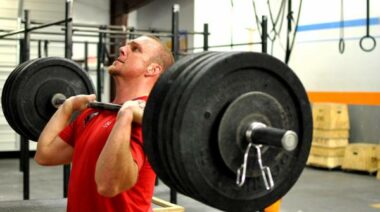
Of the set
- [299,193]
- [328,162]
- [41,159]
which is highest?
[41,159]

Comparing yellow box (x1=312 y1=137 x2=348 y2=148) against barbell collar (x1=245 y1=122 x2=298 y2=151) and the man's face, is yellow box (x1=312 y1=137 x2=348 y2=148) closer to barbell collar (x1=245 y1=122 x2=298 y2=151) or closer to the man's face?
the man's face

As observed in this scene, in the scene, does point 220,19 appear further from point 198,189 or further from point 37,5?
point 198,189

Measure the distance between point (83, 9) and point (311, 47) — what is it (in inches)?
154

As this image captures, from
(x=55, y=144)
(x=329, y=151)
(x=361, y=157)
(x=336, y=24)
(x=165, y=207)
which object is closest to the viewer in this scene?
(x=55, y=144)

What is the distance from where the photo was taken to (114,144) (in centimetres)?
156

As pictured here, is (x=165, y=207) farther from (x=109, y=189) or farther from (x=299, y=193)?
(x=109, y=189)

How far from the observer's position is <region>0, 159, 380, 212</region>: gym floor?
4176 millimetres

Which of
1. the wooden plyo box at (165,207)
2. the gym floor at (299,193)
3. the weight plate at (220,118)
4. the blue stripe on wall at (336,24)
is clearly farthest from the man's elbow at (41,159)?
the blue stripe on wall at (336,24)

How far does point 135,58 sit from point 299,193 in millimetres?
4073

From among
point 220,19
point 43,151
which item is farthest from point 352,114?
point 43,151

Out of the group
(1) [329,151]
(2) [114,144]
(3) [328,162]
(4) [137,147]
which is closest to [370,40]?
(1) [329,151]

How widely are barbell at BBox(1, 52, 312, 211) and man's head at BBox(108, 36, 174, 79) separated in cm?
48

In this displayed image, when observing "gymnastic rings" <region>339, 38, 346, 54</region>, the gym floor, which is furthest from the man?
"gymnastic rings" <region>339, 38, 346, 54</region>

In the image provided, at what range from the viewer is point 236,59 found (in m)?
1.33
